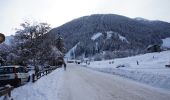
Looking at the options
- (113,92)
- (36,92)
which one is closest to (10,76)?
(36,92)

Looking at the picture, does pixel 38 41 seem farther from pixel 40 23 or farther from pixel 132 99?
pixel 132 99

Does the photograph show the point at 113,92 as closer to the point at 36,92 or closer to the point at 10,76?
the point at 36,92

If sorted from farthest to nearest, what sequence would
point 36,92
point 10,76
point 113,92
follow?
point 10,76 → point 36,92 → point 113,92

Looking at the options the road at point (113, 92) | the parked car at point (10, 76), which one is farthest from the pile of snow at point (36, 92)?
the parked car at point (10, 76)

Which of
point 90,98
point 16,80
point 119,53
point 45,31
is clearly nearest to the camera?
point 90,98

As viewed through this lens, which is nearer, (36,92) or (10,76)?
(36,92)

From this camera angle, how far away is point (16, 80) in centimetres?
1967

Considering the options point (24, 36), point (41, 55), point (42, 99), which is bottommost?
point (42, 99)

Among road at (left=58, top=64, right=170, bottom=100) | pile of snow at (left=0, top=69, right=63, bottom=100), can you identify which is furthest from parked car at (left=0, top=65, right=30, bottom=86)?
road at (left=58, top=64, right=170, bottom=100)

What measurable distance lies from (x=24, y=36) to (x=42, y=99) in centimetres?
2627

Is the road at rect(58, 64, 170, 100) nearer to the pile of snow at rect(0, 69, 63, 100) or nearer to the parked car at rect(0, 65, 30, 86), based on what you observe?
the pile of snow at rect(0, 69, 63, 100)

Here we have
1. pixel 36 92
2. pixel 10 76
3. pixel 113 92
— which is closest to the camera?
pixel 113 92

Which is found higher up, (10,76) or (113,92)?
(10,76)

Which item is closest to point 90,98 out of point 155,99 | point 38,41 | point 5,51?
point 155,99
